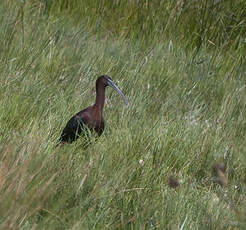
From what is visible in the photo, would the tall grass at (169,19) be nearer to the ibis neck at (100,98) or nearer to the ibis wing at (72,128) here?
the ibis neck at (100,98)

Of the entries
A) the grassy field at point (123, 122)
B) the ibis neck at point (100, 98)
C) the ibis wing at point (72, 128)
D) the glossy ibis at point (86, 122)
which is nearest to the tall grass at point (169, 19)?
the grassy field at point (123, 122)

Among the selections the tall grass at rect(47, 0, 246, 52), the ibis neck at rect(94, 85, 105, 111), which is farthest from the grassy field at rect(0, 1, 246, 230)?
the ibis neck at rect(94, 85, 105, 111)

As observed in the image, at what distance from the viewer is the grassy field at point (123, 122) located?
2.90 m

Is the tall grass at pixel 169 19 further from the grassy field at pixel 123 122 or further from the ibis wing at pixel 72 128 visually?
the ibis wing at pixel 72 128

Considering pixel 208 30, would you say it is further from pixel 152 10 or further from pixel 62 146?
pixel 62 146

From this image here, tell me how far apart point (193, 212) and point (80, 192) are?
561 mm

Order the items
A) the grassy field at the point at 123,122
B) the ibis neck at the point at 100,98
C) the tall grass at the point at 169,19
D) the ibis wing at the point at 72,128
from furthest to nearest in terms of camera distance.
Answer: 1. the tall grass at the point at 169,19
2. the ibis neck at the point at 100,98
3. the ibis wing at the point at 72,128
4. the grassy field at the point at 123,122

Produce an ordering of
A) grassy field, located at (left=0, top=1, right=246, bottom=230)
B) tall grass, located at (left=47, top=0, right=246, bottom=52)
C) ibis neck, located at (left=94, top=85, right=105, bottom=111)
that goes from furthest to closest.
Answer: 1. tall grass, located at (left=47, top=0, right=246, bottom=52)
2. ibis neck, located at (left=94, top=85, right=105, bottom=111)
3. grassy field, located at (left=0, top=1, right=246, bottom=230)

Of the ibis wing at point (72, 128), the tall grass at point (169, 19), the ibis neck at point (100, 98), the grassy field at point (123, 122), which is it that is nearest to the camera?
the grassy field at point (123, 122)

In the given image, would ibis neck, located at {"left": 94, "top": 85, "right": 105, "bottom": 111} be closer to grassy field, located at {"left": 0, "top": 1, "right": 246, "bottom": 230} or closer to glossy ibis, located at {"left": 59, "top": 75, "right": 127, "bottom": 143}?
glossy ibis, located at {"left": 59, "top": 75, "right": 127, "bottom": 143}

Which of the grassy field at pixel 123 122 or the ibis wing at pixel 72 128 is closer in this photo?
the grassy field at pixel 123 122

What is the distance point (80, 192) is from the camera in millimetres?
3027

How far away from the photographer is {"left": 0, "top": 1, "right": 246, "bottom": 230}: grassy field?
290 cm

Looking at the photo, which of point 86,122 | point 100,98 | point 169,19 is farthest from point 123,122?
point 169,19
